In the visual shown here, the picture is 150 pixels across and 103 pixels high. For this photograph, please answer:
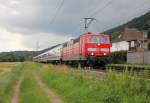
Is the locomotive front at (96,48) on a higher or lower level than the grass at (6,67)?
higher

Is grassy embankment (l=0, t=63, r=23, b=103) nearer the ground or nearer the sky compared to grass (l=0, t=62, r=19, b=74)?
nearer the ground

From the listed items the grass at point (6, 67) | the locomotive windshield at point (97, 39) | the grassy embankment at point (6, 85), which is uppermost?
the locomotive windshield at point (97, 39)

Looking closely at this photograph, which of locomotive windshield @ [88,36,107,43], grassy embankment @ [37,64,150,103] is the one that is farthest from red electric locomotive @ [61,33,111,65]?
grassy embankment @ [37,64,150,103]

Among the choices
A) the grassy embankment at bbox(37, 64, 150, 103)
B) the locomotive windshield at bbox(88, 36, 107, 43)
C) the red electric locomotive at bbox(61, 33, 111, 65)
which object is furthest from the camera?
the locomotive windshield at bbox(88, 36, 107, 43)

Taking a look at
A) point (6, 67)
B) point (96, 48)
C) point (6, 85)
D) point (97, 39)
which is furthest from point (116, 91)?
point (6, 67)

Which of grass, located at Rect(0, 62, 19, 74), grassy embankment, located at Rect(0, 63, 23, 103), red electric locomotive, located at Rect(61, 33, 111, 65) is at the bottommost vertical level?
grassy embankment, located at Rect(0, 63, 23, 103)

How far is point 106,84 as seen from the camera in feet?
57.0

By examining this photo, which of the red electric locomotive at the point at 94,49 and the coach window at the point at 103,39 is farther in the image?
the coach window at the point at 103,39

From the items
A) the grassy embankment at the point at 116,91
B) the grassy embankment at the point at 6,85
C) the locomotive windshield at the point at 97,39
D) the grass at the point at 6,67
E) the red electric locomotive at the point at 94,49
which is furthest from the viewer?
the grass at the point at 6,67

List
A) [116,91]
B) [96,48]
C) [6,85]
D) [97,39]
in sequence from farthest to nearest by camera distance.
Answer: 1. [97,39]
2. [96,48]
3. [6,85]
4. [116,91]

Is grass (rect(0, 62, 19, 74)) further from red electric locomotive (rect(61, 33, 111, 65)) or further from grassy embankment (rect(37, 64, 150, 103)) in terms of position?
grassy embankment (rect(37, 64, 150, 103))

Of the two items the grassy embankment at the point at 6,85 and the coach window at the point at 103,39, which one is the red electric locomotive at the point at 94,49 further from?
the grassy embankment at the point at 6,85

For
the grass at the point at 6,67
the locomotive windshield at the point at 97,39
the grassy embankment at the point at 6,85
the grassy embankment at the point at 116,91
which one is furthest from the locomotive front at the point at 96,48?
the grassy embankment at the point at 116,91

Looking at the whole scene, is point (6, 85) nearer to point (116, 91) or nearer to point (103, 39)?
point (116, 91)
